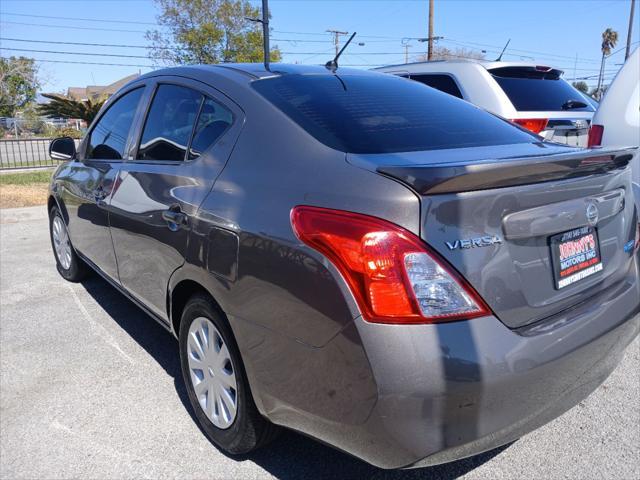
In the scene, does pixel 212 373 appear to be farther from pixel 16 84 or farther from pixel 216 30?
pixel 16 84

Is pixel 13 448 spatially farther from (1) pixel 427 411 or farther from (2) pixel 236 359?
(1) pixel 427 411

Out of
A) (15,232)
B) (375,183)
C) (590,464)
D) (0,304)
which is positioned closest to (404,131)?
(375,183)

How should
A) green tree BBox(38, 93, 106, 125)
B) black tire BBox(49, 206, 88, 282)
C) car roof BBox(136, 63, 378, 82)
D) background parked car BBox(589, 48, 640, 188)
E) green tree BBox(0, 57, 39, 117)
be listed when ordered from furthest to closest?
green tree BBox(0, 57, 39, 117)
green tree BBox(38, 93, 106, 125)
black tire BBox(49, 206, 88, 282)
background parked car BBox(589, 48, 640, 188)
car roof BBox(136, 63, 378, 82)

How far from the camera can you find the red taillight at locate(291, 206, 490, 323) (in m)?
1.71

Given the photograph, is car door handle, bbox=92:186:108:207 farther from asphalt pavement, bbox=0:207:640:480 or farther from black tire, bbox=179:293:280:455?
black tire, bbox=179:293:280:455

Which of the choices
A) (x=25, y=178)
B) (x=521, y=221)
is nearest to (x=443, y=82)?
(x=521, y=221)

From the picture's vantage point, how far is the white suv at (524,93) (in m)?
5.87

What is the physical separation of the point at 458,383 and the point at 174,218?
1.56 meters

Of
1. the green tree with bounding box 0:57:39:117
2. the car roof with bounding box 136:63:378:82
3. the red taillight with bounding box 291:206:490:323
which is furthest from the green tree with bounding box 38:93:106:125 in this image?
the red taillight with bounding box 291:206:490:323

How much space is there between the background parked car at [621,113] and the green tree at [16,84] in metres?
41.7

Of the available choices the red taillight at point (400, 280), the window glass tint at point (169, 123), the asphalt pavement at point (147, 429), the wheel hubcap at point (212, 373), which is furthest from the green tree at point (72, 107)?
the red taillight at point (400, 280)

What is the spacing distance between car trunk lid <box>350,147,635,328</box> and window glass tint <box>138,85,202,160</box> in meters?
1.22

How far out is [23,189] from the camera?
10.9 meters

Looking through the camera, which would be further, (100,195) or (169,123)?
(100,195)
